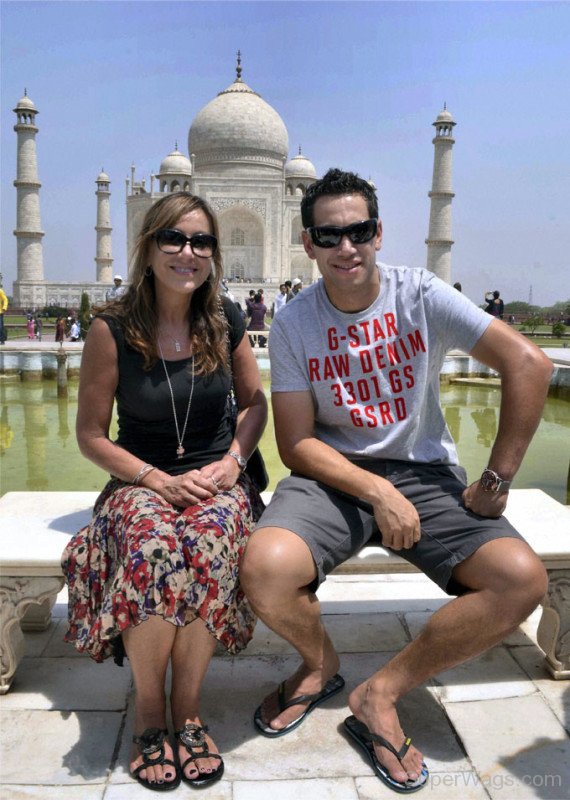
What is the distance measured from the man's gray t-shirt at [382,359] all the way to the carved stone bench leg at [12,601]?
2.85 feet

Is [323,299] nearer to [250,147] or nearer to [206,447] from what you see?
[206,447]

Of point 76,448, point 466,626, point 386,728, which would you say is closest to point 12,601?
point 386,728

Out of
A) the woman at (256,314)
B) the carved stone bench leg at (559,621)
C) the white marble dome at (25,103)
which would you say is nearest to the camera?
the carved stone bench leg at (559,621)

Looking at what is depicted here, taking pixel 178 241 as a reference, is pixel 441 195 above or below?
above

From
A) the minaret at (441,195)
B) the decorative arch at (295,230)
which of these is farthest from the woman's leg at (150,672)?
the decorative arch at (295,230)

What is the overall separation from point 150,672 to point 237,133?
33.8 meters

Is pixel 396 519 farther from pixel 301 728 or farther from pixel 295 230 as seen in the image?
pixel 295 230

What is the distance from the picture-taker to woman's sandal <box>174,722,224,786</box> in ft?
5.11

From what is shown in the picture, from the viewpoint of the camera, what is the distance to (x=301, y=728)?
1.78 metres

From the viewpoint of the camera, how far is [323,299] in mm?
2020

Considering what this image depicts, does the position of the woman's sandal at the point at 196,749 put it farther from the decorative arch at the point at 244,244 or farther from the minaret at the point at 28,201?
the decorative arch at the point at 244,244

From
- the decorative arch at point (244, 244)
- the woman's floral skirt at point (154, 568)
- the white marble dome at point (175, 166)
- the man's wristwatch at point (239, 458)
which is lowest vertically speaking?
the woman's floral skirt at point (154, 568)

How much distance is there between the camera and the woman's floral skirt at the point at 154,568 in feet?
5.15

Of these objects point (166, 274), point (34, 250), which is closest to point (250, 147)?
point (34, 250)
